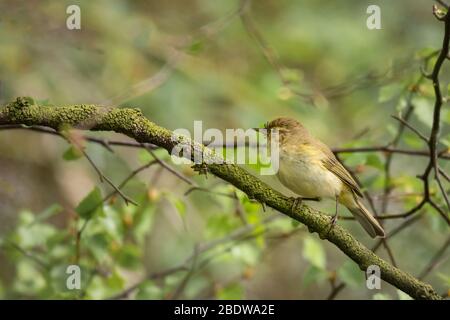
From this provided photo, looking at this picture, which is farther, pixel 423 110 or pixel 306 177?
pixel 423 110

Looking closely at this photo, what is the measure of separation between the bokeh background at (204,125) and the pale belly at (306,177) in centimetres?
15

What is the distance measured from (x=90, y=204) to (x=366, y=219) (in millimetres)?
1690

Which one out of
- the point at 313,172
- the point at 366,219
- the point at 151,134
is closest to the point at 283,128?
the point at 313,172

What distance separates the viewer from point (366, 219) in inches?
183

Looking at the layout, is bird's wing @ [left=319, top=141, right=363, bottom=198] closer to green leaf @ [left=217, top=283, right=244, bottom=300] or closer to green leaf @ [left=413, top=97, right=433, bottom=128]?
green leaf @ [left=413, top=97, right=433, bottom=128]

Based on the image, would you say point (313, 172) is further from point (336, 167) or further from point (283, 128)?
point (283, 128)

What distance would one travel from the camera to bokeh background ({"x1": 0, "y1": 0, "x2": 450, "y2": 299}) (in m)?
4.70

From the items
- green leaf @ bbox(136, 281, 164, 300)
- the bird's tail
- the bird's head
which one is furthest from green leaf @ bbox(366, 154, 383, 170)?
green leaf @ bbox(136, 281, 164, 300)

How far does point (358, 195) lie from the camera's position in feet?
15.3

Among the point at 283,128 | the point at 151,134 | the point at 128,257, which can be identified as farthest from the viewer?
the point at 128,257

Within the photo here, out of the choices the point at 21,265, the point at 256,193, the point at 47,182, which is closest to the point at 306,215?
the point at 256,193

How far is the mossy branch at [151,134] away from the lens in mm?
3109

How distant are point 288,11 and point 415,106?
5.31m
